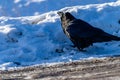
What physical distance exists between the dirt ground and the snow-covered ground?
0.77 meters

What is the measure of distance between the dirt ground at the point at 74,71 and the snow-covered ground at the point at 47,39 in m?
0.77

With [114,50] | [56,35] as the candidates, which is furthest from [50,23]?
[114,50]

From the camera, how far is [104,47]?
42.5ft

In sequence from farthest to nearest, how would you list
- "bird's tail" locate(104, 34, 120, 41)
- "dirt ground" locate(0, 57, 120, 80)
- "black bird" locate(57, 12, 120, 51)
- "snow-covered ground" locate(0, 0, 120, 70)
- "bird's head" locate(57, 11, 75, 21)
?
"bird's head" locate(57, 11, 75, 21) → "black bird" locate(57, 12, 120, 51) → "bird's tail" locate(104, 34, 120, 41) → "snow-covered ground" locate(0, 0, 120, 70) → "dirt ground" locate(0, 57, 120, 80)

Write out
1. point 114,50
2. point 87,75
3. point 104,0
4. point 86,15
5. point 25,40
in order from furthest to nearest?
point 104,0 → point 86,15 → point 25,40 → point 114,50 → point 87,75

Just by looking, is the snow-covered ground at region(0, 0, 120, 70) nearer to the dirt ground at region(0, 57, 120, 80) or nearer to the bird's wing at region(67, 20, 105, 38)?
the bird's wing at region(67, 20, 105, 38)

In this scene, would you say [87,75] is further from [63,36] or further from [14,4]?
[14,4]

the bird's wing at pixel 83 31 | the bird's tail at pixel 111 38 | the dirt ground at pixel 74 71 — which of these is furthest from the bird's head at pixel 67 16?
the dirt ground at pixel 74 71

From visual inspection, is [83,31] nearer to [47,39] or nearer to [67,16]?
[67,16]

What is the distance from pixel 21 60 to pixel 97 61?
231 cm

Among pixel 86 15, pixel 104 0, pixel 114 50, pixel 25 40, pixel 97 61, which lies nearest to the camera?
pixel 97 61

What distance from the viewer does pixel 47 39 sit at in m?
14.0

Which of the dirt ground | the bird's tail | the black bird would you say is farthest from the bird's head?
the dirt ground

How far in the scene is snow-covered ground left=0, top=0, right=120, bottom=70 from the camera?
1255 centimetres
